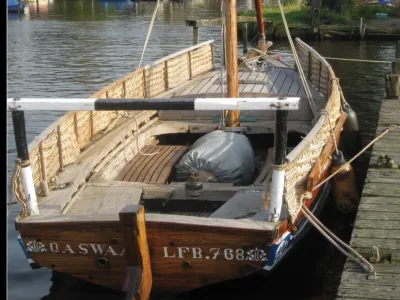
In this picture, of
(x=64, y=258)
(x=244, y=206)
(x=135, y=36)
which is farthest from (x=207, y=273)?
(x=135, y=36)

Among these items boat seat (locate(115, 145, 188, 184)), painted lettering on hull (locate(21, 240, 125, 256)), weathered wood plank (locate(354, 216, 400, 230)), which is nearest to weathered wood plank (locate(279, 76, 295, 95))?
boat seat (locate(115, 145, 188, 184))

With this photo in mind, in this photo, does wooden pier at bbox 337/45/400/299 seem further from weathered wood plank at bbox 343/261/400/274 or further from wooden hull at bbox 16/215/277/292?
wooden hull at bbox 16/215/277/292

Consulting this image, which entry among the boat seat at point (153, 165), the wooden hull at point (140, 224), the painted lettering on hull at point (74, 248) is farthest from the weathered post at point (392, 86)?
the painted lettering on hull at point (74, 248)

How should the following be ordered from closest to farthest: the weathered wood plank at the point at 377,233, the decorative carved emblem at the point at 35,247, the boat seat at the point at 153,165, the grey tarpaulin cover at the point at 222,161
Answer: the decorative carved emblem at the point at 35,247
the weathered wood plank at the point at 377,233
the grey tarpaulin cover at the point at 222,161
the boat seat at the point at 153,165

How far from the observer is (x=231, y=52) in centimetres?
945

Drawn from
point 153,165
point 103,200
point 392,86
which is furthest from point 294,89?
point 103,200

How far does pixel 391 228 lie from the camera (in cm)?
660

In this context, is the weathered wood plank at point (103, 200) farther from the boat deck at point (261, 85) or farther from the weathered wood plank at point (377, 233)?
the boat deck at point (261, 85)

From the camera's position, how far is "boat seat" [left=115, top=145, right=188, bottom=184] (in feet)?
26.0

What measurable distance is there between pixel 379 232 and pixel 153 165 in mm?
3283

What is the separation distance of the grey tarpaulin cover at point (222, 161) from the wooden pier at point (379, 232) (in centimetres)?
157

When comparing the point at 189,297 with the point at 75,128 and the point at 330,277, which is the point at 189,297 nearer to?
the point at 330,277

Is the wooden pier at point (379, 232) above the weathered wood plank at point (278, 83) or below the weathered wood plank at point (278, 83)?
below

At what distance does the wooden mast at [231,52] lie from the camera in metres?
9.38
